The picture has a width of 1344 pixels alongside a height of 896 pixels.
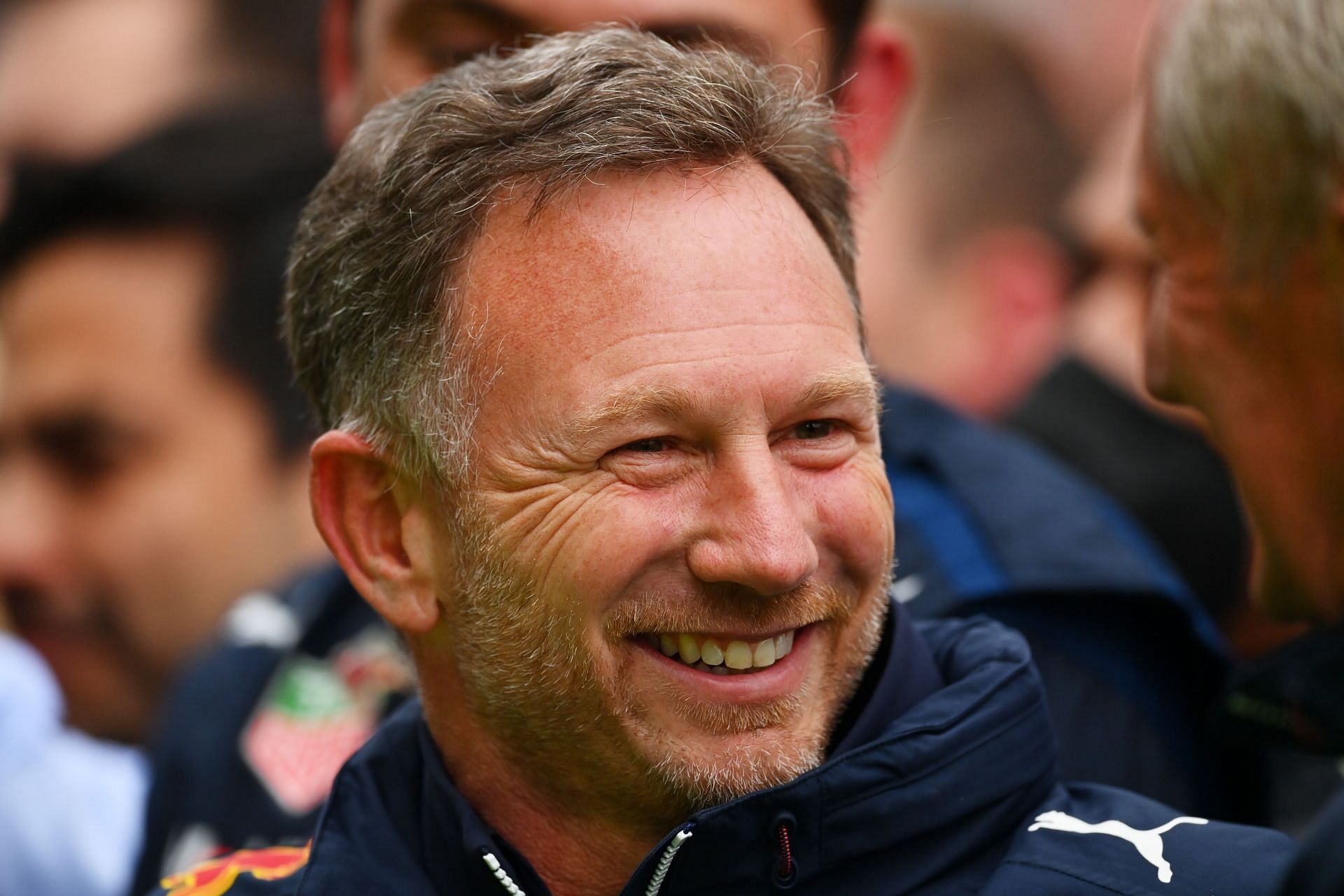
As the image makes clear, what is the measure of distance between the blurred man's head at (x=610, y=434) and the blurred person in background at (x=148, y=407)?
2897 mm

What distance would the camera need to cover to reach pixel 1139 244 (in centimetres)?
471

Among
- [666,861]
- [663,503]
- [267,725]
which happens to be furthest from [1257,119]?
[267,725]

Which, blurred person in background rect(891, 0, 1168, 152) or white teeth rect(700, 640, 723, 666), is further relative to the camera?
blurred person in background rect(891, 0, 1168, 152)

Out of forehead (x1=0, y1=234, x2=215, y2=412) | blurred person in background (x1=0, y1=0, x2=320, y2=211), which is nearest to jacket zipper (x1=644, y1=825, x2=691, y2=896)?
forehead (x1=0, y1=234, x2=215, y2=412)

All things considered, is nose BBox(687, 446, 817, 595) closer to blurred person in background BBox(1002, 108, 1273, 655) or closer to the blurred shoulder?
the blurred shoulder

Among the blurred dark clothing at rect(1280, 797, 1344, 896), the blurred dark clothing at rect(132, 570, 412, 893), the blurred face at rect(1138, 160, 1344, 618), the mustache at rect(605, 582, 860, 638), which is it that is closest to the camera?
the blurred dark clothing at rect(1280, 797, 1344, 896)

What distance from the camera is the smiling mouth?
2215 millimetres

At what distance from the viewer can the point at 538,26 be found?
326 centimetres

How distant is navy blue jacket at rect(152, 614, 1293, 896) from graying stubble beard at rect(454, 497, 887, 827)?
0.11 metres

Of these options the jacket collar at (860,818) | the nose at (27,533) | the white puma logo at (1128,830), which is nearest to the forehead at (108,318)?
the nose at (27,533)

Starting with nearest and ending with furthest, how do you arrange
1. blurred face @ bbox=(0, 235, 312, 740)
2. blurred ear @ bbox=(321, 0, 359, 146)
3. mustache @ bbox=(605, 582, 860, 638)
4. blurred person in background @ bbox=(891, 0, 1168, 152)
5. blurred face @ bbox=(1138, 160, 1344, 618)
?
mustache @ bbox=(605, 582, 860, 638), blurred face @ bbox=(1138, 160, 1344, 618), blurred ear @ bbox=(321, 0, 359, 146), blurred face @ bbox=(0, 235, 312, 740), blurred person in background @ bbox=(891, 0, 1168, 152)

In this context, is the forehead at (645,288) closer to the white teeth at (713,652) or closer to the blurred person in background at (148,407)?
the white teeth at (713,652)

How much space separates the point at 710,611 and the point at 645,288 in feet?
1.58

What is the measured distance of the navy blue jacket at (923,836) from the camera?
2.06 m
